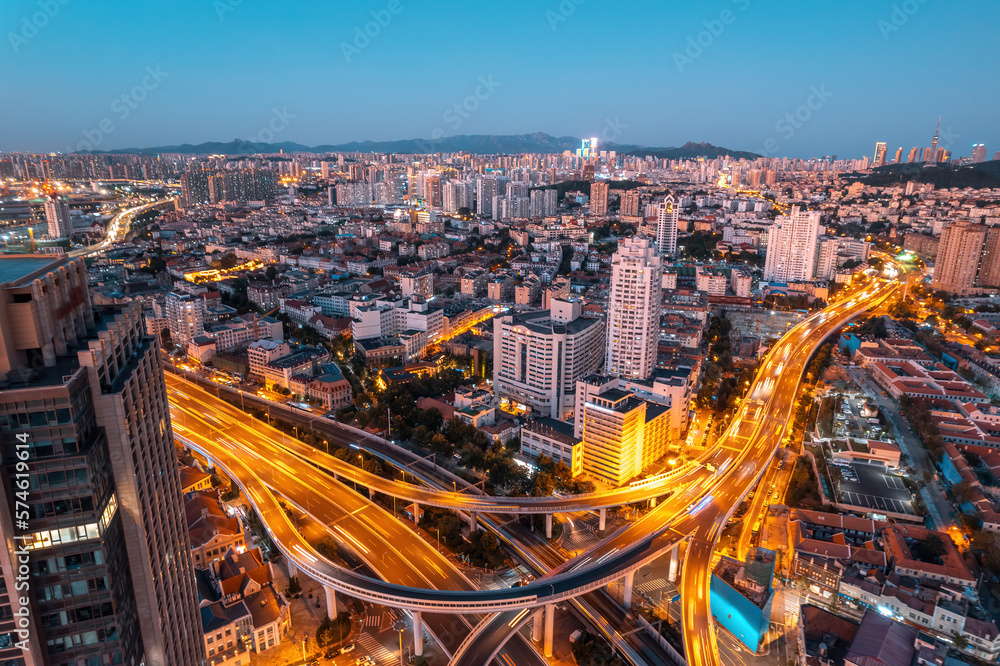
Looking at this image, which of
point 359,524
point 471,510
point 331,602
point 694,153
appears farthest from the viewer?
point 694,153

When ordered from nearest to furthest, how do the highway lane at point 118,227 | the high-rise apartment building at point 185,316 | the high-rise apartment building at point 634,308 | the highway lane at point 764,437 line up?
the highway lane at point 764,437
the high-rise apartment building at point 634,308
the high-rise apartment building at point 185,316
the highway lane at point 118,227

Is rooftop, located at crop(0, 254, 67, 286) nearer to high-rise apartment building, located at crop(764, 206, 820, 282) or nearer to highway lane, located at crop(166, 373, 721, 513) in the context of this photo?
highway lane, located at crop(166, 373, 721, 513)

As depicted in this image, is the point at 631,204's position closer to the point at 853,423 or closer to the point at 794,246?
the point at 794,246

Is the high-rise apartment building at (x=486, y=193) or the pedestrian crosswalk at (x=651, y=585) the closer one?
the pedestrian crosswalk at (x=651, y=585)

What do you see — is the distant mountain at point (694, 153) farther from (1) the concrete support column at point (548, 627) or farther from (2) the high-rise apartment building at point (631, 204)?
(1) the concrete support column at point (548, 627)

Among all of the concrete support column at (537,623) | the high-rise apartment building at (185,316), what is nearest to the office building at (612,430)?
the concrete support column at (537,623)

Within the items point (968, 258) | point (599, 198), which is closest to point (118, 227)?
point (599, 198)

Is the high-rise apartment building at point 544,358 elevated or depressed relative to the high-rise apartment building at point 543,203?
depressed
